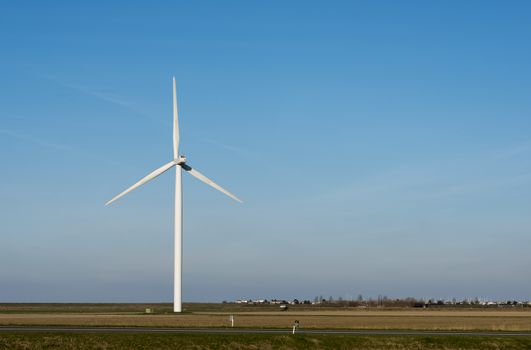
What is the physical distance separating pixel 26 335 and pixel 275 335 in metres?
20.5

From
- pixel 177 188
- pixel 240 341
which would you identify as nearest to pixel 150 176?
pixel 177 188

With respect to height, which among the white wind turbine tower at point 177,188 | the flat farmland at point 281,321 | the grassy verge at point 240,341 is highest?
the white wind turbine tower at point 177,188

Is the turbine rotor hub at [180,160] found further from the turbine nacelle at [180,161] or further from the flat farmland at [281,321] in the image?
the flat farmland at [281,321]

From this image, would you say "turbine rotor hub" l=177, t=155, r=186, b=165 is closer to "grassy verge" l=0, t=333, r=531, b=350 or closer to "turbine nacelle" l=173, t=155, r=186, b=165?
"turbine nacelle" l=173, t=155, r=186, b=165

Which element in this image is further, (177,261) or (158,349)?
(177,261)

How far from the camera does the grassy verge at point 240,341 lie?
54.9 metres

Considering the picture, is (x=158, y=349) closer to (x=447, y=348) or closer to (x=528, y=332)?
(x=447, y=348)

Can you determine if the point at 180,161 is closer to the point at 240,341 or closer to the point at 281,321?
the point at 281,321

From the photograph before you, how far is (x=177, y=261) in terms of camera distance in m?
124

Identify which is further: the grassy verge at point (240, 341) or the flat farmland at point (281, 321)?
the flat farmland at point (281, 321)

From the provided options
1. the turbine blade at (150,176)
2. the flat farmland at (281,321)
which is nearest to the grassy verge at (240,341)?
the flat farmland at (281,321)

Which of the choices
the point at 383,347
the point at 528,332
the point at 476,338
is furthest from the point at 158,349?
the point at 528,332

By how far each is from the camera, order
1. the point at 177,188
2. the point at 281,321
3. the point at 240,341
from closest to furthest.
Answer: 1. the point at 240,341
2. the point at 281,321
3. the point at 177,188

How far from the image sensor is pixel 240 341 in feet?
190
